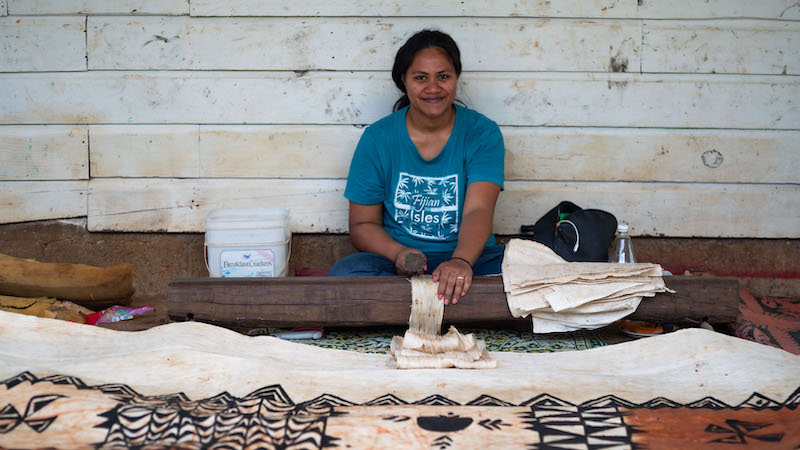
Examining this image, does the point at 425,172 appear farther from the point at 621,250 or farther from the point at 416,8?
the point at 621,250

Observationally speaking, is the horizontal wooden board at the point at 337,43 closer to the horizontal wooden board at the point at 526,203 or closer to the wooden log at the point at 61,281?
the horizontal wooden board at the point at 526,203

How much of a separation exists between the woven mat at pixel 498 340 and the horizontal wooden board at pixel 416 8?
5.57 ft

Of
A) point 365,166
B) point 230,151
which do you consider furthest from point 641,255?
point 230,151

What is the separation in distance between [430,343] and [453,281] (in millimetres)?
333

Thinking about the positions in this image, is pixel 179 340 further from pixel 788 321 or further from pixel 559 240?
pixel 788 321

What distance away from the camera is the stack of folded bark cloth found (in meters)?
2.95

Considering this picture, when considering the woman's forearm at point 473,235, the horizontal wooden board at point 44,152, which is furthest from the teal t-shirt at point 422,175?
the horizontal wooden board at point 44,152

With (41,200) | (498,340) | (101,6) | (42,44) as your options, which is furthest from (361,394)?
(42,44)

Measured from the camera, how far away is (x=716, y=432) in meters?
A: 1.98

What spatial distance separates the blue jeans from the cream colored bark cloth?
32cm

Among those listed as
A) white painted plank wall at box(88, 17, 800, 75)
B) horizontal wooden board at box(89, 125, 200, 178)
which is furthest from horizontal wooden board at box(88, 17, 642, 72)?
horizontal wooden board at box(89, 125, 200, 178)

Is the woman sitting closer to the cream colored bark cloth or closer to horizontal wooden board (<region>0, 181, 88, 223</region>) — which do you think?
the cream colored bark cloth

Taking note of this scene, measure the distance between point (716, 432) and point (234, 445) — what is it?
52.7 inches

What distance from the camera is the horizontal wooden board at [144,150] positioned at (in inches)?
153
